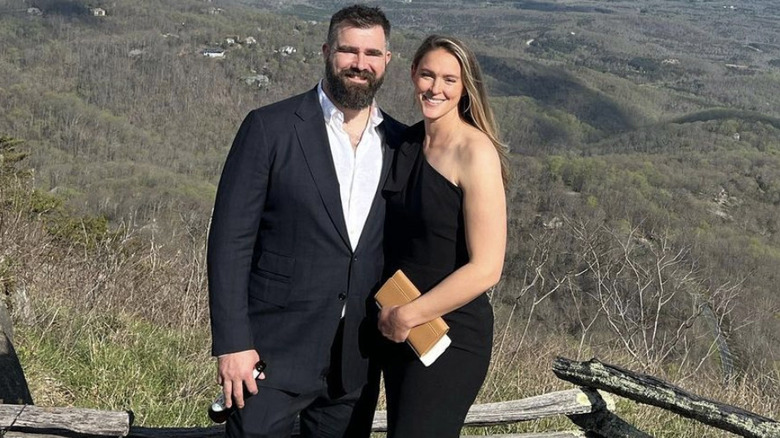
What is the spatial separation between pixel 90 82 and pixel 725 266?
294 feet

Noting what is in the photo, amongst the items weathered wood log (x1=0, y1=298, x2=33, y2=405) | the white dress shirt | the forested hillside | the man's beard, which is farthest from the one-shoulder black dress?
weathered wood log (x1=0, y1=298, x2=33, y2=405)

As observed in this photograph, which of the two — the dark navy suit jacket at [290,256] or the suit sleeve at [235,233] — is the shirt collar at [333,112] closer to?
the dark navy suit jacket at [290,256]

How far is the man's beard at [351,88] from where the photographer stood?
2305 mm

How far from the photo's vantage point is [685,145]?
86.8m

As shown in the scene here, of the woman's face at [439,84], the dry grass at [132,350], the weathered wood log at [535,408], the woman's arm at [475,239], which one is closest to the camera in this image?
the woman's arm at [475,239]

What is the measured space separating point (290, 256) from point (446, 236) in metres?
0.49

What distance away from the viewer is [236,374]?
2.23m

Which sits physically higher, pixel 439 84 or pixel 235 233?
pixel 439 84

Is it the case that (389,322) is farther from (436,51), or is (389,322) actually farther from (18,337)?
(18,337)

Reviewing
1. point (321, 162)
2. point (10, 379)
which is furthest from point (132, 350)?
point (321, 162)

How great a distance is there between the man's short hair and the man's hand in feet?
3.26

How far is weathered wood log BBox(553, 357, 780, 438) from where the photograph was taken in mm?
3039

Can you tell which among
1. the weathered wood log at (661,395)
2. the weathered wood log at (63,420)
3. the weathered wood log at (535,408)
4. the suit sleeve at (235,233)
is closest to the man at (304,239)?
the suit sleeve at (235,233)

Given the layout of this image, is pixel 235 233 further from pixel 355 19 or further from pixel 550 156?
pixel 550 156
